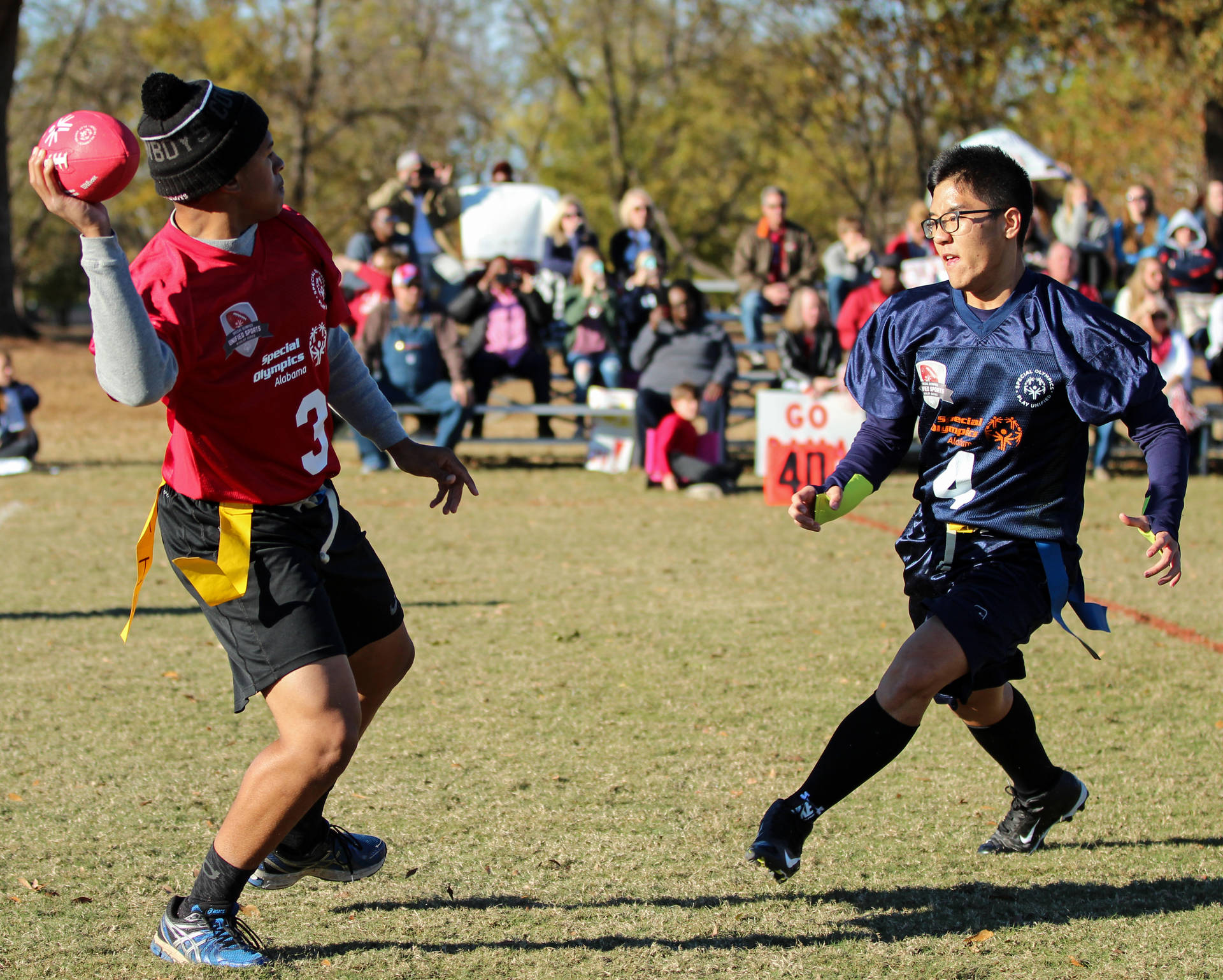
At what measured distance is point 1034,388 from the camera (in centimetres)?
333

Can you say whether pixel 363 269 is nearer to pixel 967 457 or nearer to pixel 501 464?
pixel 501 464

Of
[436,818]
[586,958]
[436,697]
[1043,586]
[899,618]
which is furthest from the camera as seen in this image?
[899,618]

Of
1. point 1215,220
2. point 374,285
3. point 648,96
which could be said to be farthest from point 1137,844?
point 648,96

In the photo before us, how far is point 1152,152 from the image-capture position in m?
36.6

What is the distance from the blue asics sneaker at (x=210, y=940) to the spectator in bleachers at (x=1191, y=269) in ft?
42.6

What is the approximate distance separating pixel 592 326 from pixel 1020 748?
9.84 meters

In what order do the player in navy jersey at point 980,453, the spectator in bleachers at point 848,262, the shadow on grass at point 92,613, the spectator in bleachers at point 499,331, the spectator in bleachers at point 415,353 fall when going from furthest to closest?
the spectator in bleachers at point 848,262 < the spectator in bleachers at point 499,331 < the spectator in bleachers at point 415,353 < the shadow on grass at point 92,613 < the player in navy jersey at point 980,453

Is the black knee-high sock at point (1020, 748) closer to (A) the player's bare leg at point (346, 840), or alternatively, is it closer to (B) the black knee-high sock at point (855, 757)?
(B) the black knee-high sock at point (855, 757)

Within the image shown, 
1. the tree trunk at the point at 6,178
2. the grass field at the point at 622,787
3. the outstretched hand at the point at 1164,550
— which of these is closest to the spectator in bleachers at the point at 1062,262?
the grass field at the point at 622,787

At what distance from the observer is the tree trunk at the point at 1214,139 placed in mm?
20266

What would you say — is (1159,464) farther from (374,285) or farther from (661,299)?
(374,285)

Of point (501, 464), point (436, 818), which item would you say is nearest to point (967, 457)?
point (436, 818)

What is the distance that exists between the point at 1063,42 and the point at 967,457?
798 inches

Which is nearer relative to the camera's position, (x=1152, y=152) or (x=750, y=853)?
(x=750, y=853)
